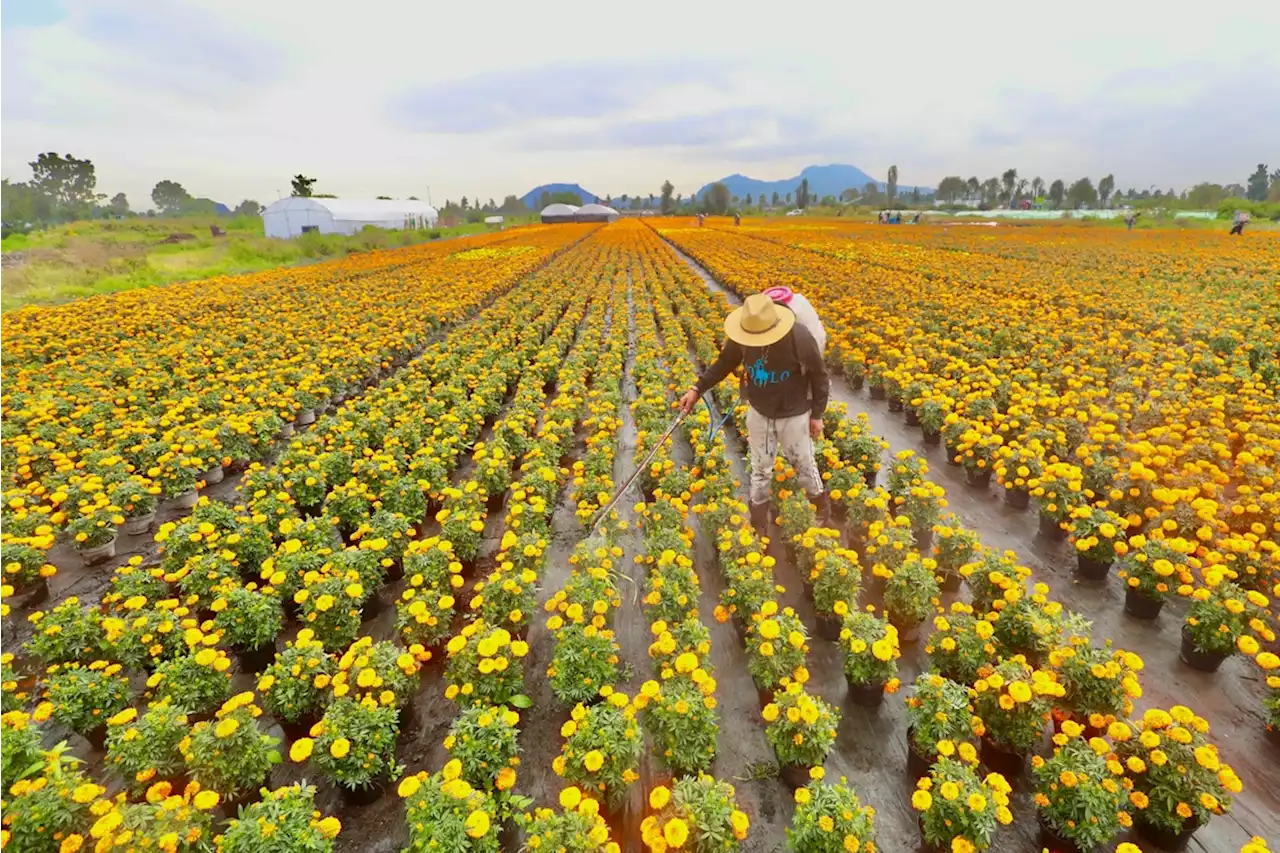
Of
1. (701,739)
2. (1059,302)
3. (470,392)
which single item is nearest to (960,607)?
(701,739)

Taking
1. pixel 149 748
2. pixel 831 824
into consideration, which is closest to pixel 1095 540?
pixel 831 824

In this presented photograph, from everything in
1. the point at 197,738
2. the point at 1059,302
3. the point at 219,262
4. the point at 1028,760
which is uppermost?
the point at 219,262

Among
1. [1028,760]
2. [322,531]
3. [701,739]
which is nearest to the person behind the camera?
[701,739]

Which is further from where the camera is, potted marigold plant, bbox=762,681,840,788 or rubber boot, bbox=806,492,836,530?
rubber boot, bbox=806,492,836,530

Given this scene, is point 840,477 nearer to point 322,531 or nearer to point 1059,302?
point 322,531

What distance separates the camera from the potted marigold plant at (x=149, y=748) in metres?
2.94

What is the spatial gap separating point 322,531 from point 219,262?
3311 cm

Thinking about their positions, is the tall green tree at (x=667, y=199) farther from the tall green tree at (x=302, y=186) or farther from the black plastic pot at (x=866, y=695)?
the black plastic pot at (x=866, y=695)

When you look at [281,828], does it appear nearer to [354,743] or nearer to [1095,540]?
[354,743]

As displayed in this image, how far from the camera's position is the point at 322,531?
479cm

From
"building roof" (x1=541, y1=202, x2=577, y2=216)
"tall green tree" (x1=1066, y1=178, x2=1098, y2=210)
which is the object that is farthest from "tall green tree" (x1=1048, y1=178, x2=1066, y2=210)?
"building roof" (x1=541, y1=202, x2=577, y2=216)

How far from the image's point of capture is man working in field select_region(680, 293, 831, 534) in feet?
15.8

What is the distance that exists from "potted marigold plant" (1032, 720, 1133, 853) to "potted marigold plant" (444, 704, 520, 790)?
2.70 metres

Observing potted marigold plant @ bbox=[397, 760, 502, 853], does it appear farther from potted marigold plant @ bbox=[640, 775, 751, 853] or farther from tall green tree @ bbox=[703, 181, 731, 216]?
tall green tree @ bbox=[703, 181, 731, 216]
